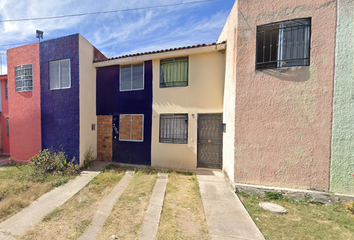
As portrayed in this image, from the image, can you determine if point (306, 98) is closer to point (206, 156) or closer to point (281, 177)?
point (281, 177)

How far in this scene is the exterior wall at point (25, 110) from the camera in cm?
608

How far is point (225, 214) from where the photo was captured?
2.95 meters

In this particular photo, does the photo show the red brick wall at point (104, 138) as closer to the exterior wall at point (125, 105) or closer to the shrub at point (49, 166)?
the exterior wall at point (125, 105)

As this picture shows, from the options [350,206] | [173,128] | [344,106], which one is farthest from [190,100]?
[350,206]

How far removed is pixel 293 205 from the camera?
129 inches

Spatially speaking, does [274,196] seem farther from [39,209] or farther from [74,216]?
[39,209]

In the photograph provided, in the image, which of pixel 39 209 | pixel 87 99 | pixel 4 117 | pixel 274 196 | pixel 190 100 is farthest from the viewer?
pixel 4 117

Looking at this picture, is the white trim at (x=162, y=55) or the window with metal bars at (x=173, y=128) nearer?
the white trim at (x=162, y=55)

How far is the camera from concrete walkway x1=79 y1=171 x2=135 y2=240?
248cm

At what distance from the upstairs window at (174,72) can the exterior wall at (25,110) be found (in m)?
5.79

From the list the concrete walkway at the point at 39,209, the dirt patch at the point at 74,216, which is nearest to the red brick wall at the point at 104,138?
the concrete walkway at the point at 39,209

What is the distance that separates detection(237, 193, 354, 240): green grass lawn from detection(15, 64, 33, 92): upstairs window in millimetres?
9982

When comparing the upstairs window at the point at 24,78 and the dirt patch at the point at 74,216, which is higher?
the upstairs window at the point at 24,78

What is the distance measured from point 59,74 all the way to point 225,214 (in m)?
8.10
